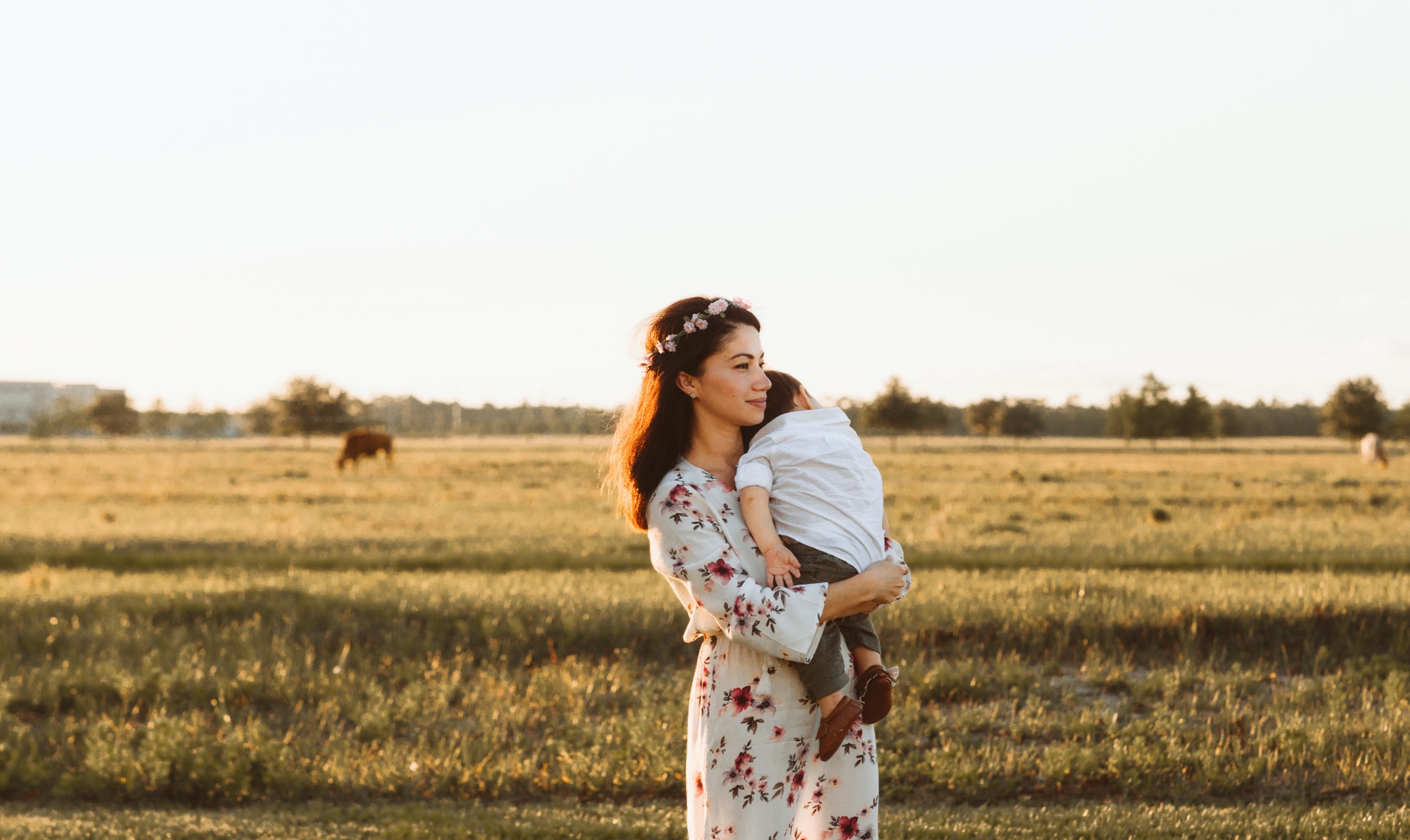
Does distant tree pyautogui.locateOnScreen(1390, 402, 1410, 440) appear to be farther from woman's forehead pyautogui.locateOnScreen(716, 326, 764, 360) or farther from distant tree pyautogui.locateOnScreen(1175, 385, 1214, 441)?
woman's forehead pyautogui.locateOnScreen(716, 326, 764, 360)

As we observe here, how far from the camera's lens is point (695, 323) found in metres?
4.02

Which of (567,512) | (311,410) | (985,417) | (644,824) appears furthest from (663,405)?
(985,417)

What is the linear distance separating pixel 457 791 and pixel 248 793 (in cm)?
164

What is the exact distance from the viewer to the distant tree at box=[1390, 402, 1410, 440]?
105m

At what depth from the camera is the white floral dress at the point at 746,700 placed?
3820 mm

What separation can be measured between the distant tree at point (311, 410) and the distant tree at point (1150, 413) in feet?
223

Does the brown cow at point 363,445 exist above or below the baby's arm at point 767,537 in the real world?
below

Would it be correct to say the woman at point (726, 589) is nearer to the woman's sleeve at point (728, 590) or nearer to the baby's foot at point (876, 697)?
the woman's sleeve at point (728, 590)

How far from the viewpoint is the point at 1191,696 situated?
11.1 m

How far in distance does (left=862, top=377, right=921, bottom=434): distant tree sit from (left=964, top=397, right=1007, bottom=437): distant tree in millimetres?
25936

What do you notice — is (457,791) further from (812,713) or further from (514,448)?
(514,448)

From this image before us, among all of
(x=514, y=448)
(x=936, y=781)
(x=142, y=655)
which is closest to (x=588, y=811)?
(x=936, y=781)

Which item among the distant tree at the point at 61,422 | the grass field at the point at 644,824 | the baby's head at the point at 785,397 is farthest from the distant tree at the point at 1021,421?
the baby's head at the point at 785,397

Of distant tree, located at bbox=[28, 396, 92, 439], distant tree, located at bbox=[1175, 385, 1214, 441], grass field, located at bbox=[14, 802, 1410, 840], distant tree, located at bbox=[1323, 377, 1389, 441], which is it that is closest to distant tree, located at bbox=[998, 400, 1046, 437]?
distant tree, located at bbox=[1175, 385, 1214, 441]
